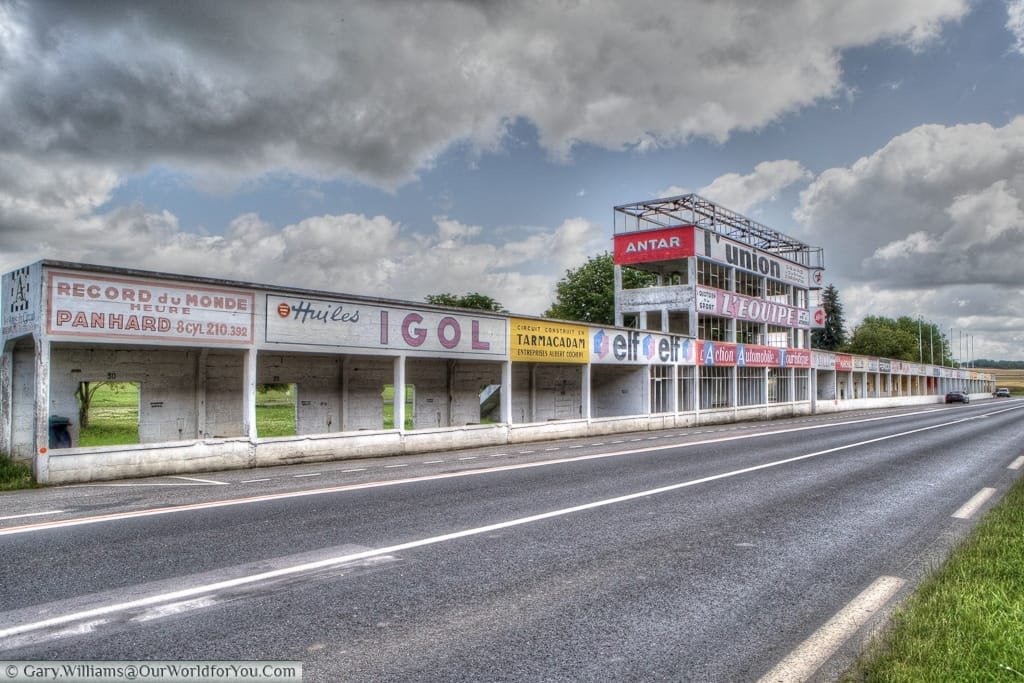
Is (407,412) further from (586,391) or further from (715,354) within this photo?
(715,354)

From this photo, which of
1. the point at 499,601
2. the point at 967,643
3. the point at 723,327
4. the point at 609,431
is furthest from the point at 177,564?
the point at 723,327

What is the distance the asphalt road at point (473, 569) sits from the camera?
14.6 feet

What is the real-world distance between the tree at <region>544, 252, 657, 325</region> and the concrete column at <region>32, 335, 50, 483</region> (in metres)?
57.5

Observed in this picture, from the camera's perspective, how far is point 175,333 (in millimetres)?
15227

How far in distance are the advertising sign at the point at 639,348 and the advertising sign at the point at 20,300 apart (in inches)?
804

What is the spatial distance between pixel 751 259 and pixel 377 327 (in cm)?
3412

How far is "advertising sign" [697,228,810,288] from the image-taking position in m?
41.1

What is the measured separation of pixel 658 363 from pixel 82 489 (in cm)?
2652

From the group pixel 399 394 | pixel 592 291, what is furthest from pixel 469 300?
pixel 399 394

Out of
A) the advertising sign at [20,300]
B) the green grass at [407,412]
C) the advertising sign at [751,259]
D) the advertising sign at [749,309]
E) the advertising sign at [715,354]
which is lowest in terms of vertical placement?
the green grass at [407,412]

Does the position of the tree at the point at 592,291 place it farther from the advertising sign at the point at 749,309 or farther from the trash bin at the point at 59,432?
the trash bin at the point at 59,432

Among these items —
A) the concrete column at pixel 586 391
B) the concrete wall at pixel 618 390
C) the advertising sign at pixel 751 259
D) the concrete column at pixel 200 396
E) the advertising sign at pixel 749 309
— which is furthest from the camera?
the advertising sign at pixel 751 259

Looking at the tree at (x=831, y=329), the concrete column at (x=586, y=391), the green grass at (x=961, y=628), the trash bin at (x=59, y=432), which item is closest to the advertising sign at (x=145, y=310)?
the trash bin at (x=59, y=432)

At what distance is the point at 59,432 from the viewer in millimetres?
15836
